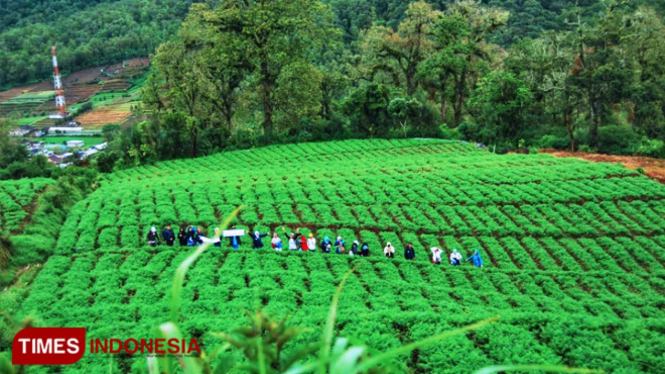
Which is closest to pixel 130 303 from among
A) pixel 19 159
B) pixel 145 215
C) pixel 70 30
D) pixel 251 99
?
pixel 145 215

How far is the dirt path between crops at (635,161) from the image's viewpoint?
29609 mm

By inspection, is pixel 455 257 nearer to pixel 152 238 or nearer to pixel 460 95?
pixel 152 238

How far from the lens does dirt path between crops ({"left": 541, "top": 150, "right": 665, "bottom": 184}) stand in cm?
2961

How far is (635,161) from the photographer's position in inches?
1287

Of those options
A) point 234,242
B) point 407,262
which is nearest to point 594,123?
point 407,262

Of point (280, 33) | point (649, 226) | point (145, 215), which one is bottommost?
point (649, 226)

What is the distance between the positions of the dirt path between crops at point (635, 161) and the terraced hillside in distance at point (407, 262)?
1.89 m

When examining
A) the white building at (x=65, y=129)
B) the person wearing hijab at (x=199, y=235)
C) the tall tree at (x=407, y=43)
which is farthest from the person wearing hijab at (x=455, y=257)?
the white building at (x=65, y=129)

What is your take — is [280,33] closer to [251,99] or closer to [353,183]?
[251,99]

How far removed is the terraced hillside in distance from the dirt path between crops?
1.89 m

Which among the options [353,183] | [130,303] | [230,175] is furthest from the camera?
[230,175]

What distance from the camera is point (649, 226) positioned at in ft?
73.6

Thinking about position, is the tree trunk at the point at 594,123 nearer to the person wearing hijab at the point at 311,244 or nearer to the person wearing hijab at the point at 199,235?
the person wearing hijab at the point at 311,244

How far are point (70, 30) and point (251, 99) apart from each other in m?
75.6
